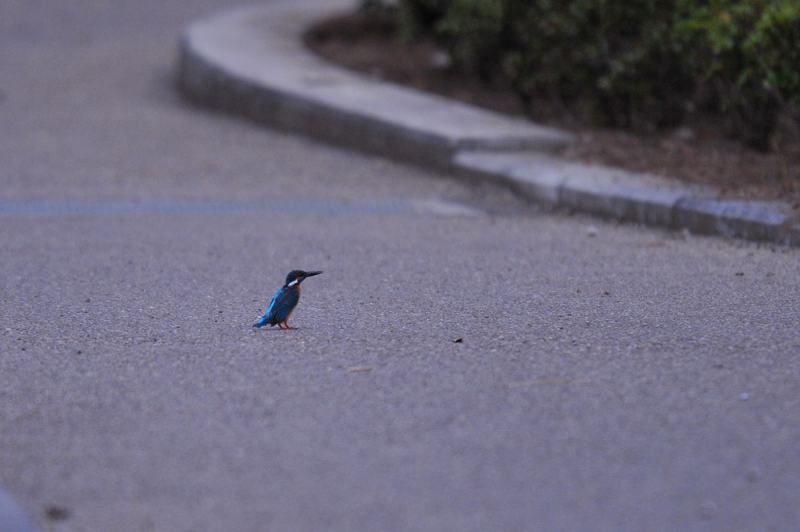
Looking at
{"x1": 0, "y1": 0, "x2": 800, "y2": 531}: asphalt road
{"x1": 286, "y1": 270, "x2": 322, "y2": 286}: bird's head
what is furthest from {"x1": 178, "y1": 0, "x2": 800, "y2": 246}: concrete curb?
{"x1": 286, "y1": 270, "x2": 322, "y2": 286}: bird's head

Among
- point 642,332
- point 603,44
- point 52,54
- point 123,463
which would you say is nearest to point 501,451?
point 123,463

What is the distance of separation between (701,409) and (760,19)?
474 cm

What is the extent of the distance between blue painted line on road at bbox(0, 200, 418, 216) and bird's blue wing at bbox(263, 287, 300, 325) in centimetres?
293

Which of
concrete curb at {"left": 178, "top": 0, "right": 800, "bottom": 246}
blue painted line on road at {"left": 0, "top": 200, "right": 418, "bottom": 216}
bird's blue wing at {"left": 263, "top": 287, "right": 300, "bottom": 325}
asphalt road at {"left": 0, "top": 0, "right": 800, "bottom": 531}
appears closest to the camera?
asphalt road at {"left": 0, "top": 0, "right": 800, "bottom": 531}

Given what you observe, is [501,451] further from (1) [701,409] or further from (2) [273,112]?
(2) [273,112]

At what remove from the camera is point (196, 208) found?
8.35 m

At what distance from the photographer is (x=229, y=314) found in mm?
5688

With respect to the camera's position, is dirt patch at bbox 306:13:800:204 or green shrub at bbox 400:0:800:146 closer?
dirt patch at bbox 306:13:800:204

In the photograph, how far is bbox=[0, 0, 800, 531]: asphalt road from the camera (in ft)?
11.7

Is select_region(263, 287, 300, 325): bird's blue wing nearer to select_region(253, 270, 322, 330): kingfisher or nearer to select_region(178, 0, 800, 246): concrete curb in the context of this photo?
select_region(253, 270, 322, 330): kingfisher

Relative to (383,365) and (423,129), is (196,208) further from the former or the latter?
(383,365)

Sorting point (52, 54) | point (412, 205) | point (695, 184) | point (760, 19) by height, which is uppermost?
point (760, 19)

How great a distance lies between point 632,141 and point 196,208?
3.09 meters

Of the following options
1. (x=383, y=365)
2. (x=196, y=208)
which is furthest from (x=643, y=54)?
(x=383, y=365)
